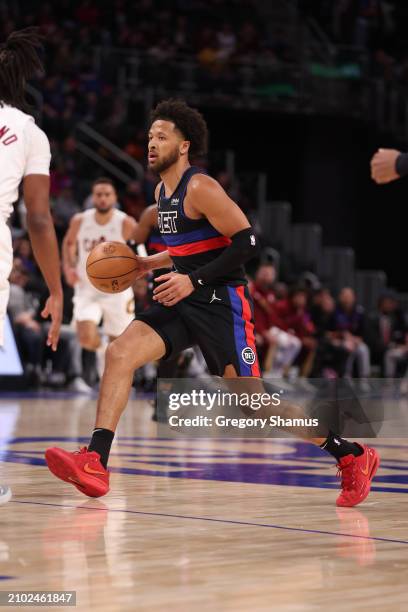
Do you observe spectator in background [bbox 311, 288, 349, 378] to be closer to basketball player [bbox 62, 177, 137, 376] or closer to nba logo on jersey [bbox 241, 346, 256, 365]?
basketball player [bbox 62, 177, 137, 376]

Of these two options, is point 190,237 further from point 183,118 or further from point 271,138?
point 271,138

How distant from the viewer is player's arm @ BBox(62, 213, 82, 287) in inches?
442

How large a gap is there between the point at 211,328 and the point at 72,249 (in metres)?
6.06

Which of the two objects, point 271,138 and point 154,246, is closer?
point 154,246

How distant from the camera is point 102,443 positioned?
17.1 ft

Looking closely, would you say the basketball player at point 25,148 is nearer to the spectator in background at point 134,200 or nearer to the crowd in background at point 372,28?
the spectator in background at point 134,200

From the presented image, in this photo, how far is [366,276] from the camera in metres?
20.3

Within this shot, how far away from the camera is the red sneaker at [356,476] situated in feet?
17.0

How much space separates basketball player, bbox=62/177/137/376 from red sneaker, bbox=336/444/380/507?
5.31m

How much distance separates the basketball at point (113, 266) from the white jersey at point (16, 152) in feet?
3.65

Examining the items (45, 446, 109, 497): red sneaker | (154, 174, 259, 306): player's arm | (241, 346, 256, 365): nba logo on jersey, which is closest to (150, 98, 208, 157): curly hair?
(154, 174, 259, 306): player's arm

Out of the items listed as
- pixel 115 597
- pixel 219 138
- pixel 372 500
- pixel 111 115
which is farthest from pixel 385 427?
pixel 219 138

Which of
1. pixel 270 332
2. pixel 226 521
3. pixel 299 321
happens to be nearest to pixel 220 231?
pixel 226 521

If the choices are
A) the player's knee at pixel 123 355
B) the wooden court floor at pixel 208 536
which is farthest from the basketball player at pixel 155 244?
the player's knee at pixel 123 355
